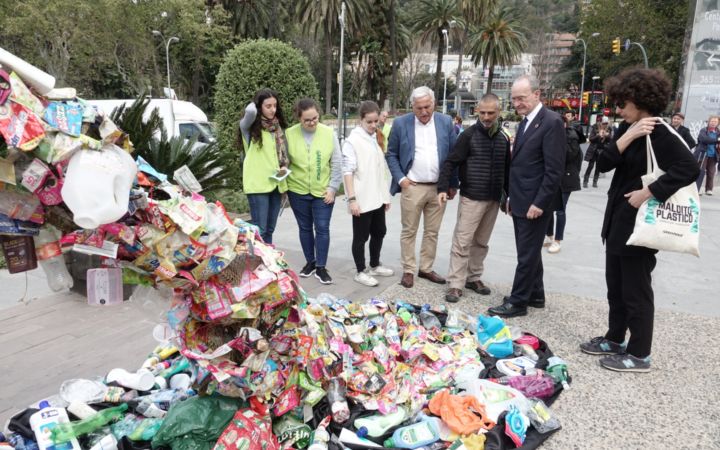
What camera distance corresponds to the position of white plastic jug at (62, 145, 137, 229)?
1676mm

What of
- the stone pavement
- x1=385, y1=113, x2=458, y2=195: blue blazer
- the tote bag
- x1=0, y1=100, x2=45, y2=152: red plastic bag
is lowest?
the stone pavement

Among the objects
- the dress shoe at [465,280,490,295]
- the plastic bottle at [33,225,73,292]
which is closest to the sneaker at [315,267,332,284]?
the dress shoe at [465,280,490,295]

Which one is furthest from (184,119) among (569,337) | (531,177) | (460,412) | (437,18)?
(437,18)

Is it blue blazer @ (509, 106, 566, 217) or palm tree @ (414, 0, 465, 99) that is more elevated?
palm tree @ (414, 0, 465, 99)

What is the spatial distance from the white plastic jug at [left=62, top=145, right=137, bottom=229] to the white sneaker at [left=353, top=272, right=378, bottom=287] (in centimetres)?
332

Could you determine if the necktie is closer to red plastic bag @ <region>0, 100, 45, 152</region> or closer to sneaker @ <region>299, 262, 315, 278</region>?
sneaker @ <region>299, 262, 315, 278</region>

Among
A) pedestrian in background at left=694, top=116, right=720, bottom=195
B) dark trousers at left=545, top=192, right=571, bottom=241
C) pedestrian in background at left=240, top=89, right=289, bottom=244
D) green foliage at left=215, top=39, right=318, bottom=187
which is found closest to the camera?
pedestrian in background at left=240, top=89, right=289, bottom=244

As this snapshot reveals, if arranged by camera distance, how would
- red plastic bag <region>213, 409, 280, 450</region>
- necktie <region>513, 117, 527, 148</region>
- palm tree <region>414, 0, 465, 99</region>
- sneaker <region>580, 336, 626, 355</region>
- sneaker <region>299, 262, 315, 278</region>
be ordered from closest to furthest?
1. red plastic bag <region>213, 409, 280, 450</region>
2. sneaker <region>580, 336, 626, 355</region>
3. necktie <region>513, 117, 527, 148</region>
4. sneaker <region>299, 262, 315, 278</region>
5. palm tree <region>414, 0, 465, 99</region>

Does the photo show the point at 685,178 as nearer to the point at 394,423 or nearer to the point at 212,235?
the point at 394,423

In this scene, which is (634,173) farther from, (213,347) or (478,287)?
(213,347)

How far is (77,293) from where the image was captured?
4617 mm

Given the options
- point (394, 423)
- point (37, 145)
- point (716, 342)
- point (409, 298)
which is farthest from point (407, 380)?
point (716, 342)

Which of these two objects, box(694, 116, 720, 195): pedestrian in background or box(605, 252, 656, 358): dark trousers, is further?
box(694, 116, 720, 195): pedestrian in background

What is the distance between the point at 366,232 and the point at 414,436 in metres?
2.68
